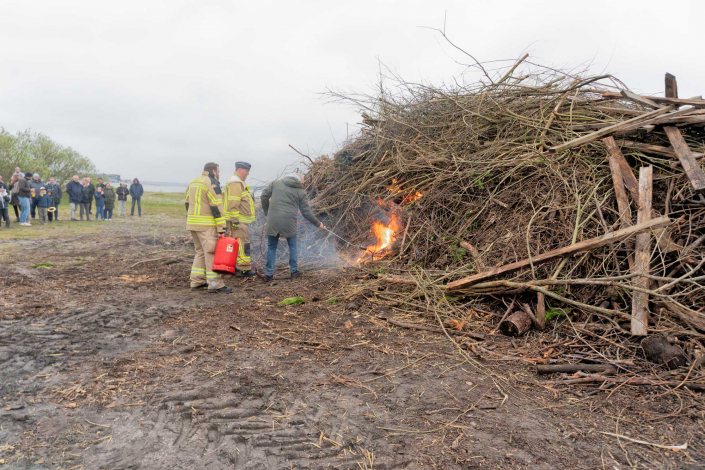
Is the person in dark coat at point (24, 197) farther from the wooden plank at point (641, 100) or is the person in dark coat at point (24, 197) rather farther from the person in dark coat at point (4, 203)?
the wooden plank at point (641, 100)

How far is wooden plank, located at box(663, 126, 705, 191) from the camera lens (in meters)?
4.40

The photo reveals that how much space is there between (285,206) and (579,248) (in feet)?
14.8

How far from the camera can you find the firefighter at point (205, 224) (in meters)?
5.96

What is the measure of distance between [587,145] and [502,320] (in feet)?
9.28

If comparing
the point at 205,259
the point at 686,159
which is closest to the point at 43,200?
the point at 205,259

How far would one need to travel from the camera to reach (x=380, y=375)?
359cm

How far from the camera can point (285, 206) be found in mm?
6965

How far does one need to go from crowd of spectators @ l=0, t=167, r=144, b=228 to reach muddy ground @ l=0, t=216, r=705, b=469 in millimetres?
9977

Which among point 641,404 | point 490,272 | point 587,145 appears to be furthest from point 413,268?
point 641,404

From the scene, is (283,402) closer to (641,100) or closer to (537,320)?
(537,320)

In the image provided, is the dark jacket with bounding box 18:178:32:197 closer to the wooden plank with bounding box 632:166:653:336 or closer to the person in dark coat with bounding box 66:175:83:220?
the person in dark coat with bounding box 66:175:83:220

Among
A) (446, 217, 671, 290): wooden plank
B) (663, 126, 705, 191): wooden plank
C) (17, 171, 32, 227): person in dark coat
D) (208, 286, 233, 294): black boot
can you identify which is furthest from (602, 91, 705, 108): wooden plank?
(17, 171, 32, 227): person in dark coat

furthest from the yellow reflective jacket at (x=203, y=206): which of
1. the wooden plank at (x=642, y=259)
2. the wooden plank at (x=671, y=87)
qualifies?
the wooden plank at (x=671, y=87)

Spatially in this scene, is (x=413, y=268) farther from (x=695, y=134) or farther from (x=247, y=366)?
(x=695, y=134)
